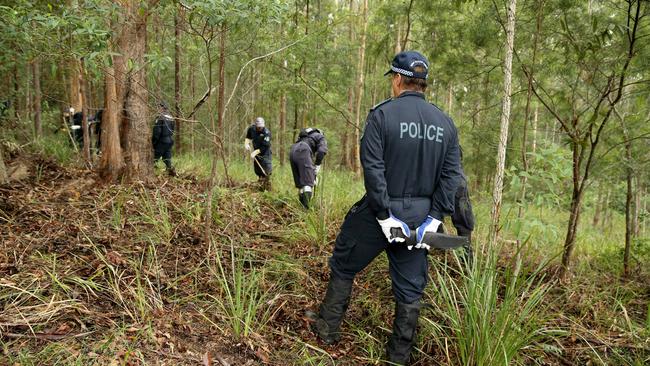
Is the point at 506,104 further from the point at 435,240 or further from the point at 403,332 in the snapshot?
the point at 403,332

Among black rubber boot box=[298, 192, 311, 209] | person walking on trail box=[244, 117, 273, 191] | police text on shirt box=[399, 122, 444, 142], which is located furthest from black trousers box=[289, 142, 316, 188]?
police text on shirt box=[399, 122, 444, 142]

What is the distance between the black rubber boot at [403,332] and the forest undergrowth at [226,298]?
A: 16cm

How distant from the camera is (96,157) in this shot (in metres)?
7.14

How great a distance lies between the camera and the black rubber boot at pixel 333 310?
3.04 metres

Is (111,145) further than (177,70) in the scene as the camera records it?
No

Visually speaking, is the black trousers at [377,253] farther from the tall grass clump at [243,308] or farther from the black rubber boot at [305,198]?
the black rubber boot at [305,198]

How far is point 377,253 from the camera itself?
115 inches

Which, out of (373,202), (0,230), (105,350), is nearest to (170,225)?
(0,230)

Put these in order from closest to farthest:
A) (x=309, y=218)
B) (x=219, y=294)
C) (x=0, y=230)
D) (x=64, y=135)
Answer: (x=219, y=294) < (x=0, y=230) < (x=309, y=218) < (x=64, y=135)

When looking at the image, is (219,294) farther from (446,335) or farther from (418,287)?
(446,335)

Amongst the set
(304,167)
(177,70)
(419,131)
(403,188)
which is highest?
(177,70)

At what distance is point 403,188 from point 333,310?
1.11 m

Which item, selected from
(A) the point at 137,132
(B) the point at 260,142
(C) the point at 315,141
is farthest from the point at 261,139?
(A) the point at 137,132

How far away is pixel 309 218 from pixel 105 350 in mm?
2652
